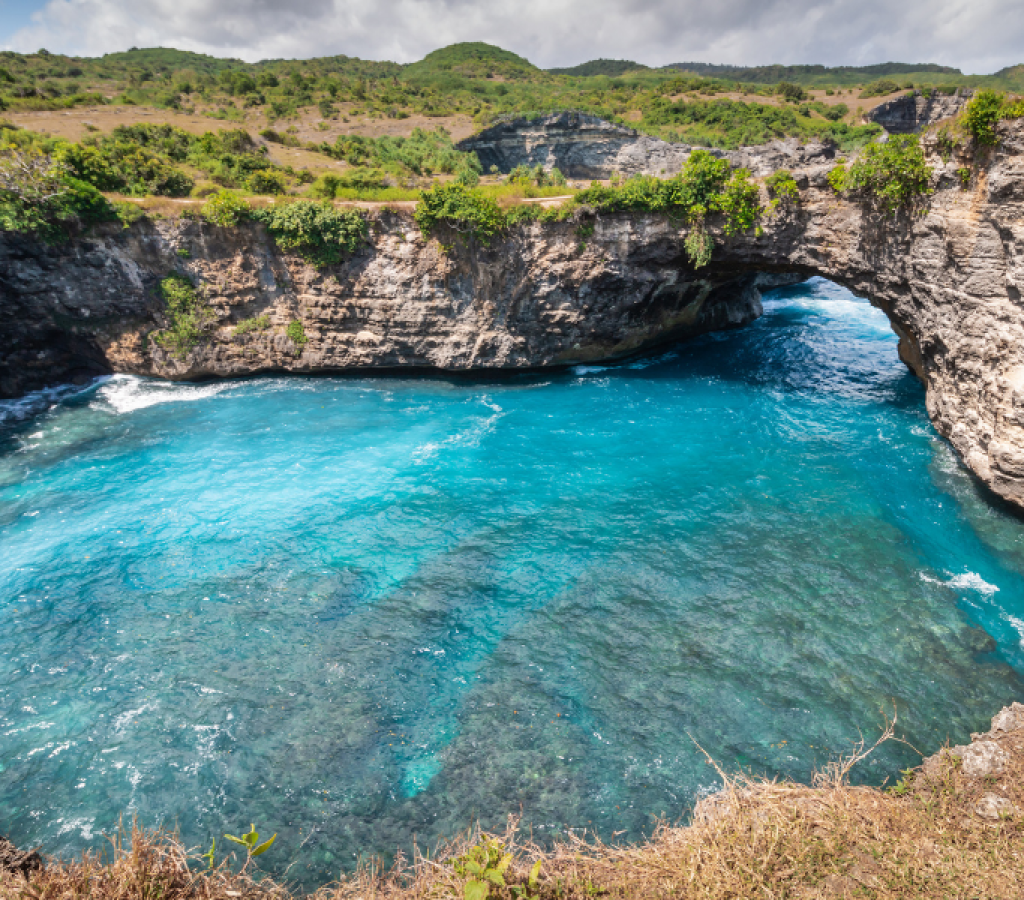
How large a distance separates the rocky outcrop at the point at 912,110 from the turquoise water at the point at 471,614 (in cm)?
7275

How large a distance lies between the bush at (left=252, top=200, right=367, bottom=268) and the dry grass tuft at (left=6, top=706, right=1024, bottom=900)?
26.8 metres

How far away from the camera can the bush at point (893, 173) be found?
62.6 feet

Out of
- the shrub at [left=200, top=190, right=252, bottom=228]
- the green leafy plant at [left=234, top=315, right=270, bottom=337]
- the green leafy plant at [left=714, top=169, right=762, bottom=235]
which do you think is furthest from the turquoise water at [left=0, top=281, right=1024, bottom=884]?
the shrub at [left=200, top=190, right=252, bottom=228]

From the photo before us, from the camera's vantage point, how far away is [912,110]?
72.4 metres

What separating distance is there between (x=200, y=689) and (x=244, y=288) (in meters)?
23.8

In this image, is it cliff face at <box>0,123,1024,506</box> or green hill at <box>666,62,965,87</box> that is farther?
green hill at <box>666,62,965,87</box>

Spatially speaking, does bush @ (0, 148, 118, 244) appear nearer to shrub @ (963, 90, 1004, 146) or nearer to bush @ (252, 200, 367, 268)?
bush @ (252, 200, 367, 268)

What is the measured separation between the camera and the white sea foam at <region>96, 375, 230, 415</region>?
1125 inches

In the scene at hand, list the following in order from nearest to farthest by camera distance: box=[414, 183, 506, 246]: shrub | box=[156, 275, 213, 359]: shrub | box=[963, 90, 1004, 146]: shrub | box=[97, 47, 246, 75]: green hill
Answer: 1. box=[963, 90, 1004, 146]: shrub
2. box=[414, 183, 506, 246]: shrub
3. box=[156, 275, 213, 359]: shrub
4. box=[97, 47, 246, 75]: green hill

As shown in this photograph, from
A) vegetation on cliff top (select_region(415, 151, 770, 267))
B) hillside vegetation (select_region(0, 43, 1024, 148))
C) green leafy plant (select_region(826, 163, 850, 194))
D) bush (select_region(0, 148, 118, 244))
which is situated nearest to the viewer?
green leafy plant (select_region(826, 163, 850, 194))

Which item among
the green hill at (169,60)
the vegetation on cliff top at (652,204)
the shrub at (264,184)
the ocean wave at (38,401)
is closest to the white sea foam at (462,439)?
the vegetation on cliff top at (652,204)

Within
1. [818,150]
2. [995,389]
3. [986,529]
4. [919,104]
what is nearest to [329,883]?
[986,529]

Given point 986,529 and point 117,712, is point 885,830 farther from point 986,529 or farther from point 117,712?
point 117,712

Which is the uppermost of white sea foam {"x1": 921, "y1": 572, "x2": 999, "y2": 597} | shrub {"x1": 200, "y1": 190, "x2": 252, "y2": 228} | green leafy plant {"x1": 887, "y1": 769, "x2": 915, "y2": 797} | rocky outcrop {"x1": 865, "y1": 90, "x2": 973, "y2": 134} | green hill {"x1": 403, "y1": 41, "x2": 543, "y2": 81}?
green hill {"x1": 403, "y1": 41, "x2": 543, "y2": 81}
